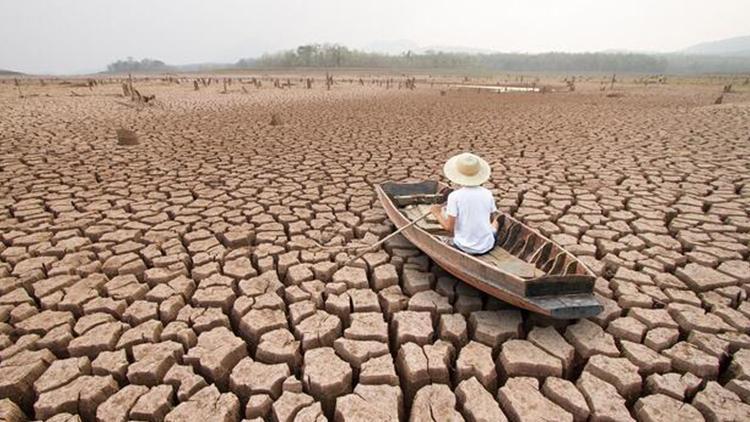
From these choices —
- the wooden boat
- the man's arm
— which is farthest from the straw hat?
the wooden boat

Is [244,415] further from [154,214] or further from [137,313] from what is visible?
[154,214]

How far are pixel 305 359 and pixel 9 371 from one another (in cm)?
165

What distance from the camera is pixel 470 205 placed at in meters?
3.02

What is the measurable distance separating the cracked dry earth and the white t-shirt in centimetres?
34

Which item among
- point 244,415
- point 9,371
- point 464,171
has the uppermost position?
point 464,171

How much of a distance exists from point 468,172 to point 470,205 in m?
0.26

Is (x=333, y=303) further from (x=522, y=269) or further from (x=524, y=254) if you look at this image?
(x=524, y=254)

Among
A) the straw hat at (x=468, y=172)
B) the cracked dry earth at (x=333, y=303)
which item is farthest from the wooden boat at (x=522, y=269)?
the straw hat at (x=468, y=172)

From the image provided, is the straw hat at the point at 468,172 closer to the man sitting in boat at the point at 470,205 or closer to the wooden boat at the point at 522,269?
the man sitting in boat at the point at 470,205

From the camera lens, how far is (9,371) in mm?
2205

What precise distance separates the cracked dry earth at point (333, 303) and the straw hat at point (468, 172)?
32.0 inches

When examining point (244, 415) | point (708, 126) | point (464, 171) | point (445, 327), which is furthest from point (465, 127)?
point (244, 415)

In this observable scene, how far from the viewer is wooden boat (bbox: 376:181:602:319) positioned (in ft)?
7.70

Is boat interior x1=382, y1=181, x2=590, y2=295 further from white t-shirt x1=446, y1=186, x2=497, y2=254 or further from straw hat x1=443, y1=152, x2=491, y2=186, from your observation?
straw hat x1=443, y1=152, x2=491, y2=186
